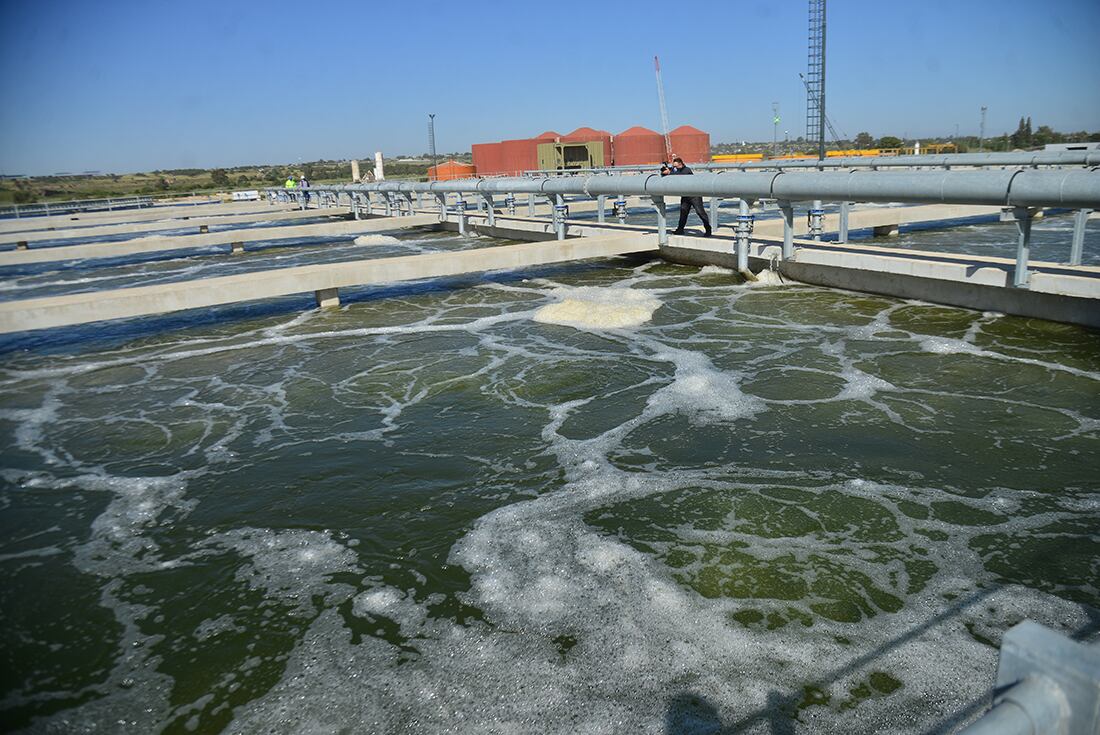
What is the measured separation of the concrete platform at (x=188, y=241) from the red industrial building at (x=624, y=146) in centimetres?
2063

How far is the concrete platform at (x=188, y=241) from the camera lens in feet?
51.6

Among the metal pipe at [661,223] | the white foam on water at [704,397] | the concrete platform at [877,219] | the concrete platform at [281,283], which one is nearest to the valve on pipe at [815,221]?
the concrete platform at [877,219]

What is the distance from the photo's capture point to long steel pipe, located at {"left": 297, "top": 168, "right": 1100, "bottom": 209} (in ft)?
21.7

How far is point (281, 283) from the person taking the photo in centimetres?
964

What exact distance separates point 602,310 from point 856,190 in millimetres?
3274

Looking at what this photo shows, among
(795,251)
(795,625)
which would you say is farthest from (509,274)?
(795,625)

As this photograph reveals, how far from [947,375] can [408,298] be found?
763 cm

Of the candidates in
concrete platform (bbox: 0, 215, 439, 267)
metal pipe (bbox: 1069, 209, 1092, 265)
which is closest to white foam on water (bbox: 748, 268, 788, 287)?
metal pipe (bbox: 1069, 209, 1092, 265)

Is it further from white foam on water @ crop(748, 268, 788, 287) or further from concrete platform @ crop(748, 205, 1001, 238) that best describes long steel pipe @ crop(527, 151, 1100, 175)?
white foam on water @ crop(748, 268, 788, 287)

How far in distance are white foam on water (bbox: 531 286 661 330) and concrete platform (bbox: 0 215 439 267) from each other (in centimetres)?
927

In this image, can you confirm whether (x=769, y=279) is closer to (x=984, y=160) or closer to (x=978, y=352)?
(x=978, y=352)

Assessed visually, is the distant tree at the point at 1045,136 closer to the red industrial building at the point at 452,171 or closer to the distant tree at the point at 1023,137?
the distant tree at the point at 1023,137

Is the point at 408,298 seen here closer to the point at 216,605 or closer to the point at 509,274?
the point at 509,274

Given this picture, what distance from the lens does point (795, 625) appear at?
3180 millimetres
